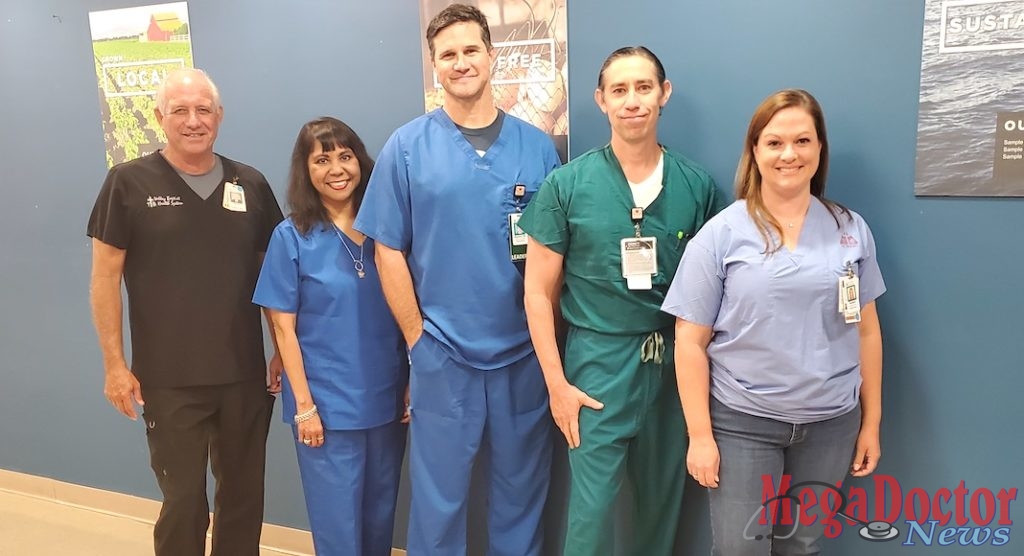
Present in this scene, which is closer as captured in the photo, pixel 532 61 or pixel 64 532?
pixel 532 61

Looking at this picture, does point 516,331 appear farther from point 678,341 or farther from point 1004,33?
point 1004,33

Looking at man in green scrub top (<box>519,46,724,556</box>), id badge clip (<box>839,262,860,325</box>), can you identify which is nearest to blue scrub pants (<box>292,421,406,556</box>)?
man in green scrub top (<box>519,46,724,556</box>)

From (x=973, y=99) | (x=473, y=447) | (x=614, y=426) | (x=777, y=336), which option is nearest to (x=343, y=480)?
(x=473, y=447)

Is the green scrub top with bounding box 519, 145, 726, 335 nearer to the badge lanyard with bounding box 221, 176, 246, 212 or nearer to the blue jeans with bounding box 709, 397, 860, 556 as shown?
the blue jeans with bounding box 709, 397, 860, 556

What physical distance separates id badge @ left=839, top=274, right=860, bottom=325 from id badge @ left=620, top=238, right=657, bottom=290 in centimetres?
38

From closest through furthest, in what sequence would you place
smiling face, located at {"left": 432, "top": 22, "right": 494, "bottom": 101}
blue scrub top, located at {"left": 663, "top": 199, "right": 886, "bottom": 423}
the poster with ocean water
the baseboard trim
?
blue scrub top, located at {"left": 663, "top": 199, "right": 886, "bottom": 423} < the poster with ocean water < smiling face, located at {"left": 432, "top": 22, "right": 494, "bottom": 101} < the baseboard trim

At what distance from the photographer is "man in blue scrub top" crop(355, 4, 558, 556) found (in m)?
1.71

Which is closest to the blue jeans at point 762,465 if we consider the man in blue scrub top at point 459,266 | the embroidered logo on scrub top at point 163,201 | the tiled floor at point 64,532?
the man in blue scrub top at point 459,266

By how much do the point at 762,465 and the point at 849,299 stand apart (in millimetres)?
380

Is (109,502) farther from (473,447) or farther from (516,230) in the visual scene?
(516,230)

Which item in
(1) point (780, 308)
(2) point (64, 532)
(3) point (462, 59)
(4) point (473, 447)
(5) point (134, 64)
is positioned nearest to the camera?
(1) point (780, 308)

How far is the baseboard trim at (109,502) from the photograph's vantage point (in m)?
2.53

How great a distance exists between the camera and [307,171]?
1.87 m

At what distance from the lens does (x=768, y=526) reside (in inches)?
60.8
